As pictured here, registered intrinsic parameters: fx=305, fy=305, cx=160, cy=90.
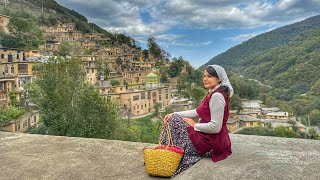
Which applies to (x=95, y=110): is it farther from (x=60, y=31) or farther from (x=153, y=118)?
(x=60, y=31)

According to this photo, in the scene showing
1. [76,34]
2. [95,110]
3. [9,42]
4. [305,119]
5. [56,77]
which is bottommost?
[305,119]

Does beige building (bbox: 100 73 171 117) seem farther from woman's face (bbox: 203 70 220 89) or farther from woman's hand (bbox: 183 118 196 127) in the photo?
woman's face (bbox: 203 70 220 89)

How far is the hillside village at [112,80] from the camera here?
2450 centimetres

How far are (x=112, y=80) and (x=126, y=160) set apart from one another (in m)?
35.7

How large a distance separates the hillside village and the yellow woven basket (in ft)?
53.1

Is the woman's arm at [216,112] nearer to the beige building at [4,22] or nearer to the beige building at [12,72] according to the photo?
the beige building at [12,72]

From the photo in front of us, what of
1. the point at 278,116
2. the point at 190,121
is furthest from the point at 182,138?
the point at 278,116

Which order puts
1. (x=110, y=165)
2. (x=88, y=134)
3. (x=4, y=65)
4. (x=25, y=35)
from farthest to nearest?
(x=25, y=35) < (x=4, y=65) < (x=88, y=134) < (x=110, y=165)

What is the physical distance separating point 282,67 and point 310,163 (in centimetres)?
8568

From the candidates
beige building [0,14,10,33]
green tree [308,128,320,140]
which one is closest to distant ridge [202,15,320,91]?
green tree [308,128,320,140]

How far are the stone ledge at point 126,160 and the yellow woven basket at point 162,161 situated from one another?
0.29ft

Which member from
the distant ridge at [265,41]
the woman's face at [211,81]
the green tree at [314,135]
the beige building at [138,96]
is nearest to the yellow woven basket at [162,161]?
the woman's face at [211,81]

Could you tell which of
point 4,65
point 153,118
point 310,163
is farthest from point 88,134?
point 153,118

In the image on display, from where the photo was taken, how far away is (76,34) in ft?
191
